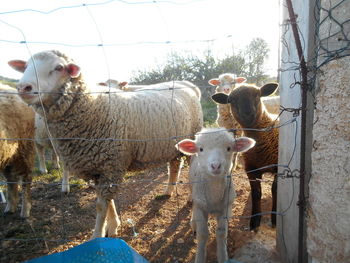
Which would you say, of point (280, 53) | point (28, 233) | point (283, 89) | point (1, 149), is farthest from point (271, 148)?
point (1, 149)

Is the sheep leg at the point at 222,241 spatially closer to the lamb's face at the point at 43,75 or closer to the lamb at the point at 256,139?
the lamb at the point at 256,139

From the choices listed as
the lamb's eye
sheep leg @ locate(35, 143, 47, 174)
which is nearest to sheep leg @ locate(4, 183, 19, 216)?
the lamb's eye

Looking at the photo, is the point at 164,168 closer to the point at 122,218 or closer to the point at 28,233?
the point at 122,218

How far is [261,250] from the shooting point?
2789mm

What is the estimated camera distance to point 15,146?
13.0 ft

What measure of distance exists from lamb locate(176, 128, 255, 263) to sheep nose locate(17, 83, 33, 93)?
1.44 m

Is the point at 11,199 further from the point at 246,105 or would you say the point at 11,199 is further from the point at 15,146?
the point at 246,105

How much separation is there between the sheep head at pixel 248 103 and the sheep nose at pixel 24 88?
2.24 meters

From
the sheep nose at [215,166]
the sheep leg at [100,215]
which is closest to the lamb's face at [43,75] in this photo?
the sheep leg at [100,215]

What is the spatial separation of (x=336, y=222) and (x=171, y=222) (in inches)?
97.7

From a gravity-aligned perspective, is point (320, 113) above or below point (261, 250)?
above

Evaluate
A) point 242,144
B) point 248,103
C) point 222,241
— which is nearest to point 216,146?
point 242,144

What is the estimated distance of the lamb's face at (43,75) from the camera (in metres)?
2.60

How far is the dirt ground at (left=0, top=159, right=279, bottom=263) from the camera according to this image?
9.79ft
